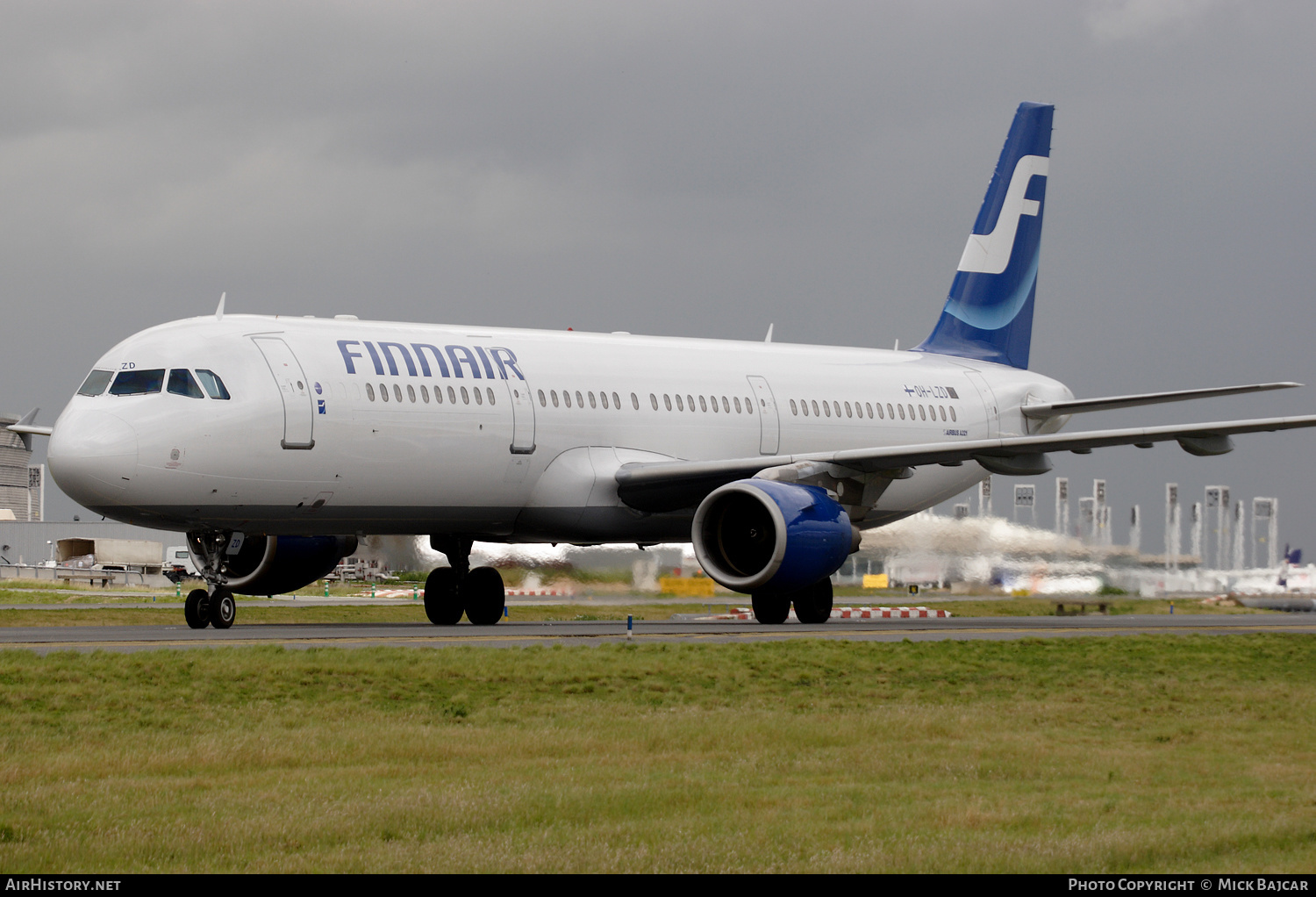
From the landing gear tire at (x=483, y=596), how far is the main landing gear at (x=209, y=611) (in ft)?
15.2

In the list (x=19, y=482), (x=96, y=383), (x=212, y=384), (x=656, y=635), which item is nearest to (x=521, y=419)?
(x=656, y=635)

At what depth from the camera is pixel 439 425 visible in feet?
72.8

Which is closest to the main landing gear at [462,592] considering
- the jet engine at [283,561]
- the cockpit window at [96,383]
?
the jet engine at [283,561]

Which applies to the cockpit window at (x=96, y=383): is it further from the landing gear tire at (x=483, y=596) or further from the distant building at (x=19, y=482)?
the distant building at (x=19, y=482)

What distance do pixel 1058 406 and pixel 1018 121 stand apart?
5.94m

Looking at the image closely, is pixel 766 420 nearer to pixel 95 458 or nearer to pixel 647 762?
pixel 95 458

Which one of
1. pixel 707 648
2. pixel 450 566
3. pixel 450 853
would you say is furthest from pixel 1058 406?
pixel 450 853

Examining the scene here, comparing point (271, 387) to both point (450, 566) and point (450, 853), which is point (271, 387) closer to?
point (450, 566)

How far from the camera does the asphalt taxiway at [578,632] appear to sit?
730 inches

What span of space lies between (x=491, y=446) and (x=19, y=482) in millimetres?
83795

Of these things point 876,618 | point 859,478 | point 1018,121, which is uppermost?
point 1018,121

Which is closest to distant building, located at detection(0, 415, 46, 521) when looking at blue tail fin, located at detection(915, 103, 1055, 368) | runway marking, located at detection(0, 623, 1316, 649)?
blue tail fin, located at detection(915, 103, 1055, 368)

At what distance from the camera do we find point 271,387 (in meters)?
20.8

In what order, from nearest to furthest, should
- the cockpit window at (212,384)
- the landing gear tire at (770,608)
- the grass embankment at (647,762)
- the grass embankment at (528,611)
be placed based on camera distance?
the grass embankment at (647,762) < the cockpit window at (212,384) < the landing gear tire at (770,608) < the grass embankment at (528,611)
